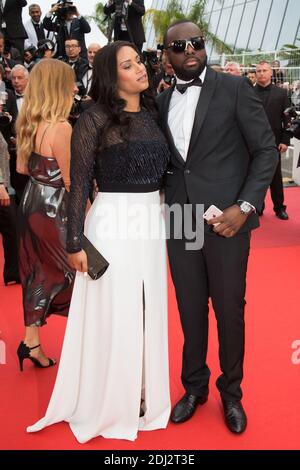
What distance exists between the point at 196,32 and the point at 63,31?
18.1ft

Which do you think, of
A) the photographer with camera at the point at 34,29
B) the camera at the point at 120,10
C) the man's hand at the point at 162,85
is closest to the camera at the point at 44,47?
the camera at the point at 120,10

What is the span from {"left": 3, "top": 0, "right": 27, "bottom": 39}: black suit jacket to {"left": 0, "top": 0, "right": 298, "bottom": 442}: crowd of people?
5239 millimetres

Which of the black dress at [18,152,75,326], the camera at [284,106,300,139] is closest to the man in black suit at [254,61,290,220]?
the camera at [284,106,300,139]

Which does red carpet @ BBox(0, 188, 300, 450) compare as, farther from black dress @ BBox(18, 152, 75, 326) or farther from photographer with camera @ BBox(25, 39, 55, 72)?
photographer with camera @ BBox(25, 39, 55, 72)

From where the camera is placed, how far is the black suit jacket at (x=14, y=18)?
7.46 m

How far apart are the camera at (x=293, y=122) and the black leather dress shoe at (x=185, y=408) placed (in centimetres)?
386

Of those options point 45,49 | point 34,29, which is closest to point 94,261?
point 45,49

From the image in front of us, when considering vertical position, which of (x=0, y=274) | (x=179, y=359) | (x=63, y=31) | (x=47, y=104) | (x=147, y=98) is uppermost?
(x=147, y=98)

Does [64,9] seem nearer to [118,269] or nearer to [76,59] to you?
[76,59]

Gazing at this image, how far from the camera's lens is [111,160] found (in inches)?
90.4

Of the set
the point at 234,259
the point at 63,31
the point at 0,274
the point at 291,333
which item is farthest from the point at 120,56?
the point at 63,31

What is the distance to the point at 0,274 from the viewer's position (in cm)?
505

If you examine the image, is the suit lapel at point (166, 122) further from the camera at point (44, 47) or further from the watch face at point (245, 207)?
the camera at point (44, 47)

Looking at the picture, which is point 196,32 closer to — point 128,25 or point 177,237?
point 177,237
